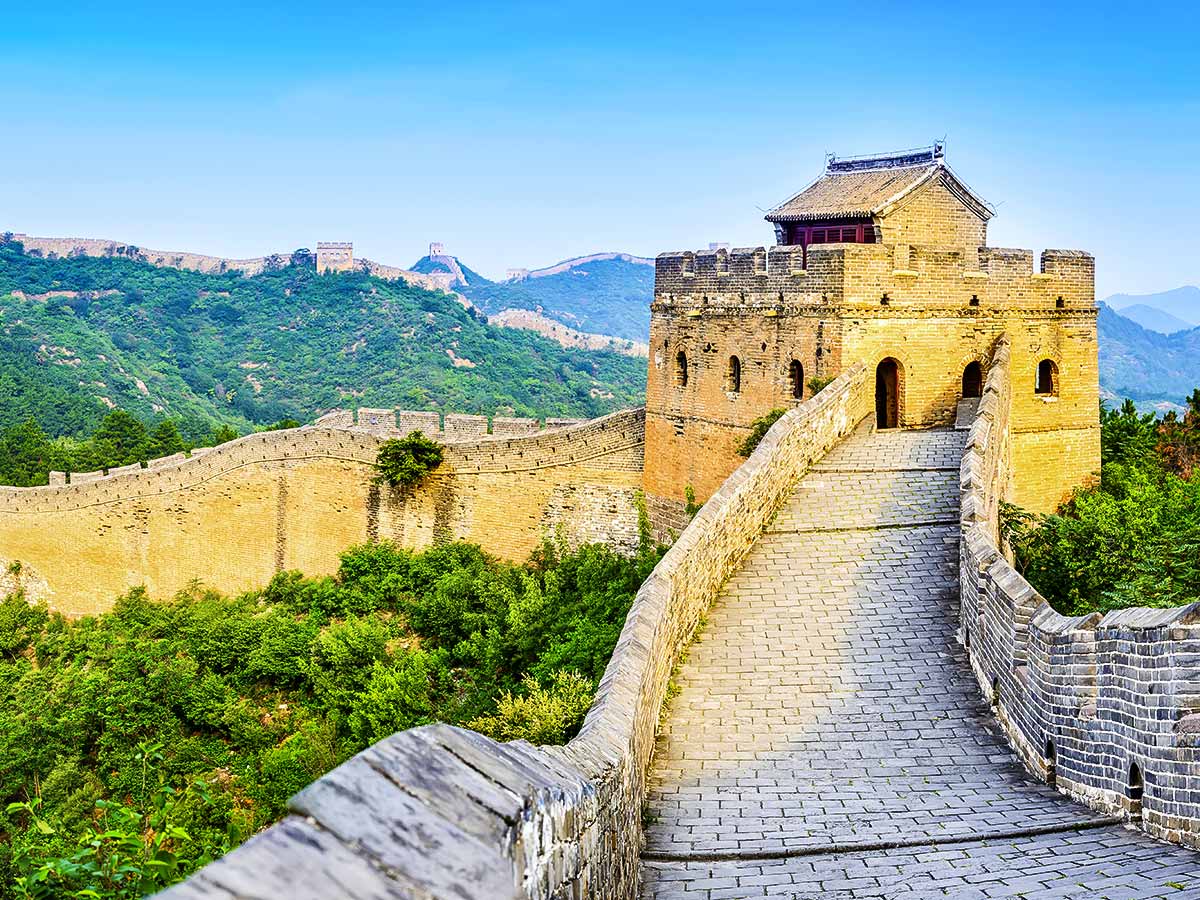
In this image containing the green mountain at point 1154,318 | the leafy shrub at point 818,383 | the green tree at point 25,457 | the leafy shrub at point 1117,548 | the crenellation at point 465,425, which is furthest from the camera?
the green mountain at point 1154,318

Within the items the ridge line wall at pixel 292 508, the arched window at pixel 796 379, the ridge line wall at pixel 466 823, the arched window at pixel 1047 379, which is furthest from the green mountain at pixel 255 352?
the ridge line wall at pixel 466 823

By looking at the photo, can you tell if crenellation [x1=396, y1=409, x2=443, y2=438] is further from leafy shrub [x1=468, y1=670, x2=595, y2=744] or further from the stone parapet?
leafy shrub [x1=468, y1=670, x2=595, y2=744]

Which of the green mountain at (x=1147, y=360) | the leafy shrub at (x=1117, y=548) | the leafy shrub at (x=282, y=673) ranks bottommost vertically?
the leafy shrub at (x=282, y=673)

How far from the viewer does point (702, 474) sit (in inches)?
576

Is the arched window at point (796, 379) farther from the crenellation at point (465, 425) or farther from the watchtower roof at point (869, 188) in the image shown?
the crenellation at point (465, 425)

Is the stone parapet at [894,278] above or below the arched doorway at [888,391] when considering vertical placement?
above

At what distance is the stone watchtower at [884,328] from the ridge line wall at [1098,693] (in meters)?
6.18

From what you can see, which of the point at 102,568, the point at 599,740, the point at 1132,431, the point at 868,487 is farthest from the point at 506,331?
the point at 599,740

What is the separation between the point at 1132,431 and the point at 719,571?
1012 cm

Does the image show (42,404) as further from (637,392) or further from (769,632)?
(769,632)

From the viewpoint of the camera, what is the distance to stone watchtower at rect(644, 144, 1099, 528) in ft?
42.5

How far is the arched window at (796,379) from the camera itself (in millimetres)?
13123

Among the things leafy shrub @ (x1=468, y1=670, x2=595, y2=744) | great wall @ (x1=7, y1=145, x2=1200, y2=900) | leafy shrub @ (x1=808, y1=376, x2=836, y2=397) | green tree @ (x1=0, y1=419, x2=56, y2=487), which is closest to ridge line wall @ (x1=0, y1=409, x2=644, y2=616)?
great wall @ (x1=7, y1=145, x2=1200, y2=900)

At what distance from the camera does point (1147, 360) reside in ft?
355
